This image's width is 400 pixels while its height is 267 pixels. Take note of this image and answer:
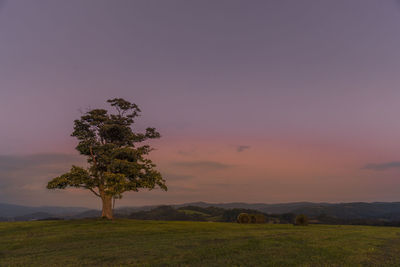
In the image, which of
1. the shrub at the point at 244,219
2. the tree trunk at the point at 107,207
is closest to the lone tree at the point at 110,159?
the tree trunk at the point at 107,207

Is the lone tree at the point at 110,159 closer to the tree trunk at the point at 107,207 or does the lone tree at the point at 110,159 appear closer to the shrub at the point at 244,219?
the tree trunk at the point at 107,207

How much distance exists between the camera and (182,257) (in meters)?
11.5

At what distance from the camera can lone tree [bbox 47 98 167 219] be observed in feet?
108

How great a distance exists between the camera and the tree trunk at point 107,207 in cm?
3484

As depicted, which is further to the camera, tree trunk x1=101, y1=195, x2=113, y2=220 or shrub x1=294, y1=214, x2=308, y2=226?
tree trunk x1=101, y1=195, x2=113, y2=220

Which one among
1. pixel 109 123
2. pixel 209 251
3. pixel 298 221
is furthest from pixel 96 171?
pixel 298 221

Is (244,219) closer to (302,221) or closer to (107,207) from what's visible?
(302,221)

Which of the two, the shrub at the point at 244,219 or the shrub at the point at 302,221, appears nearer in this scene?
the shrub at the point at 302,221

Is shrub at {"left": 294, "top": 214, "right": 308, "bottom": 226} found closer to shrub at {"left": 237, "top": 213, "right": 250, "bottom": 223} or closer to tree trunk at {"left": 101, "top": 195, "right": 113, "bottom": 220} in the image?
shrub at {"left": 237, "top": 213, "right": 250, "bottom": 223}

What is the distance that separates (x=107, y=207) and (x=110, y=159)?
712 centimetres

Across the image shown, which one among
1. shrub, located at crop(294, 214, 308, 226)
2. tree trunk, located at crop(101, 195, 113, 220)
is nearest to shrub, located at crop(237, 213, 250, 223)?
shrub, located at crop(294, 214, 308, 226)

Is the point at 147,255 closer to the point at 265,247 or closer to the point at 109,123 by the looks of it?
the point at 265,247

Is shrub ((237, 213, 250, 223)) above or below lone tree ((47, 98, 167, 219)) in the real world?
below

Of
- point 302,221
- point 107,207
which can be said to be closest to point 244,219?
point 302,221
